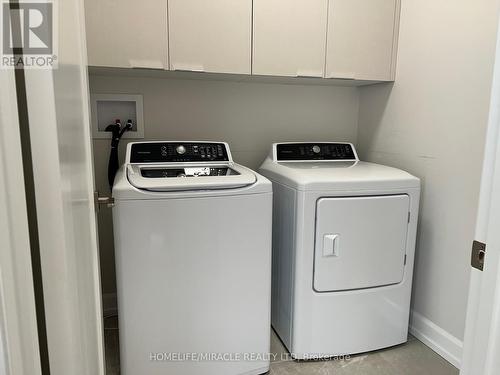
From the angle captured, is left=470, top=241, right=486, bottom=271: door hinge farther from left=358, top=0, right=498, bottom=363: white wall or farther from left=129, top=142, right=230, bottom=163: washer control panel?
left=129, top=142, right=230, bottom=163: washer control panel

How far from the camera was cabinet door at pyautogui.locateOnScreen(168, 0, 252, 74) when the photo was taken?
5.90 feet

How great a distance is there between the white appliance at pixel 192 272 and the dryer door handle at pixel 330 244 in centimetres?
30

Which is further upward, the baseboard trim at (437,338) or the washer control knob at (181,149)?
the washer control knob at (181,149)

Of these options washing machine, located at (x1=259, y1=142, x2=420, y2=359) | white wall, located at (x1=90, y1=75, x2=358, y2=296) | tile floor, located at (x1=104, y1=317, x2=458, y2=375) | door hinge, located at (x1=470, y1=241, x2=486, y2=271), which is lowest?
tile floor, located at (x1=104, y1=317, x2=458, y2=375)

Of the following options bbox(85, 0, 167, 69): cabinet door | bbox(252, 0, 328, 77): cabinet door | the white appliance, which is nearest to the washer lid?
the white appliance

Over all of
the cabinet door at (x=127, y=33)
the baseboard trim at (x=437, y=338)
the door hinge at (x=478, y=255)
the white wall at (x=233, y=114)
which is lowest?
the baseboard trim at (x=437, y=338)

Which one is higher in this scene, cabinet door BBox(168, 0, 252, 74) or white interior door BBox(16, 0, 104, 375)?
cabinet door BBox(168, 0, 252, 74)

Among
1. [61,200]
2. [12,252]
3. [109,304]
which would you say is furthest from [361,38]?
[109,304]

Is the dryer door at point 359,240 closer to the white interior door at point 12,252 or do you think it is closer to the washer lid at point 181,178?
the washer lid at point 181,178

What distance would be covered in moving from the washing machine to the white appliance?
21cm

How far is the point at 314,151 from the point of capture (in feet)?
7.68

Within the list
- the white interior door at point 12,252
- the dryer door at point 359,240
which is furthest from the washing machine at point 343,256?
the white interior door at point 12,252

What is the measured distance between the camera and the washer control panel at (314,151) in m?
2.26

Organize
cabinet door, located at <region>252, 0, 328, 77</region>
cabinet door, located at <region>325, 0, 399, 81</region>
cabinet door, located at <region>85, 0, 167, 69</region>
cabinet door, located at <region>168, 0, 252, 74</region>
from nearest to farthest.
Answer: cabinet door, located at <region>85, 0, 167, 69</region>, cabinet door, located at <region>168, 0, 252, 74</region>, cabinet door, located at <region>252, 0, 328, 77</region>, cabinet door, located at <region>325, 0, 399, 81</region>
